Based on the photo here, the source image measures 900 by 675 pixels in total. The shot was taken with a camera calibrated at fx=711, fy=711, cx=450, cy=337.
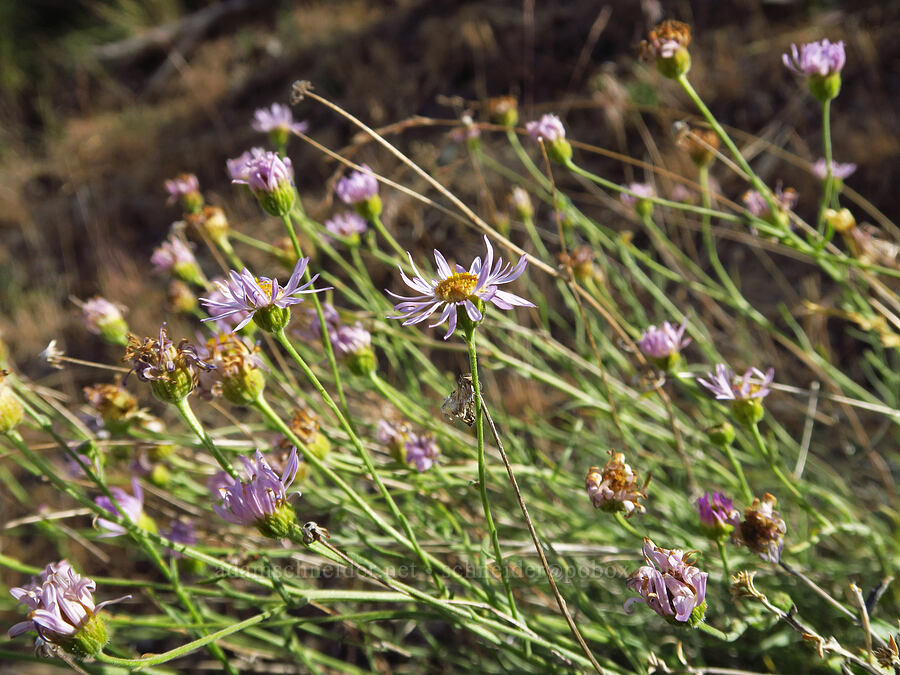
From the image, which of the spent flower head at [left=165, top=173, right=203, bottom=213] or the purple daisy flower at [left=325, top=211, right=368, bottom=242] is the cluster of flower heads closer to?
the purple daisy flower at [left=325, top=211, right=368, bottom=242]

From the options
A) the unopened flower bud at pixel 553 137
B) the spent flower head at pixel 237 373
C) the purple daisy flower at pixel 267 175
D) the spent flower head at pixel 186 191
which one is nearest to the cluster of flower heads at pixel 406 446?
the spent flower head at pixel 237 373

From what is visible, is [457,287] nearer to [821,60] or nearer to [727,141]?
[727,141]

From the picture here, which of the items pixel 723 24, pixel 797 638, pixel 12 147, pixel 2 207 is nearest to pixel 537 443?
pixel 797 638

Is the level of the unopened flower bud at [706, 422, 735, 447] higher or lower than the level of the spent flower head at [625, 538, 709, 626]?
lower

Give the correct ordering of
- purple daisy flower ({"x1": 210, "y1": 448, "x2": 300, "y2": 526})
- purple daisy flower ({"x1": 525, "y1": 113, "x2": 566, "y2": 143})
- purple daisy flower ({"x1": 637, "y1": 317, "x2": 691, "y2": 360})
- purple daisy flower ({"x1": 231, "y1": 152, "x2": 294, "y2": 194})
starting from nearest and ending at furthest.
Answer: purple daisy flower ({"x1": 210, "y1": 448, "x2": 300, "y2": 526}), purple daisy flower ({"x1": 231, "y1": 152, "x2": 294, "y2": 194}), purple daisy flower ({"x1": 637, "y1": 317, "x2": 691, "y2": 360}), purple daisy flower ({"x1": 525, "y1": 113, "x2": 566, "y2": 143})

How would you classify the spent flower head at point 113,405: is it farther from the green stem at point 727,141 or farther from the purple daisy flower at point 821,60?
the purple daisy flower at point 821,60

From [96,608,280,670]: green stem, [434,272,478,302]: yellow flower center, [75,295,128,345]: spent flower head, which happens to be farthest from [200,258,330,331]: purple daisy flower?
[75,295,128,345]: spent flower head
